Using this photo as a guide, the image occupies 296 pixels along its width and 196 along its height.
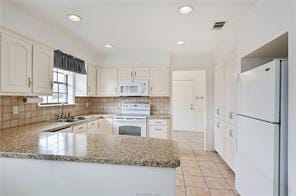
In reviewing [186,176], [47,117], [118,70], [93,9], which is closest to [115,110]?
[118,70]

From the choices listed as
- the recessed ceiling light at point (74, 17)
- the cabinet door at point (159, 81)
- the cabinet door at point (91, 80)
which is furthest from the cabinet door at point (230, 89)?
the cabinet door at point (91, 80)

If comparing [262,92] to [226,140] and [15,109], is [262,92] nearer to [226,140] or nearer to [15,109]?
[226,140]

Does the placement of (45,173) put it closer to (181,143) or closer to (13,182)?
(13,182)

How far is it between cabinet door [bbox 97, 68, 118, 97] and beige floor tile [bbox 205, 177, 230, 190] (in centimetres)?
278

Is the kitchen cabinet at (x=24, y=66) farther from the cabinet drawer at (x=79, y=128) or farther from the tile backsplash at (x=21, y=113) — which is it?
the cabinet drawer at (x=79, y=128)

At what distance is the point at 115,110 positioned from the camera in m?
4.91

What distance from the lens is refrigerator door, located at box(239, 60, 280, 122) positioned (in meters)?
1.57

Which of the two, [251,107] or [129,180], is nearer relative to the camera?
[129,180]

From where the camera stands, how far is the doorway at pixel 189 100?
22.9 ft

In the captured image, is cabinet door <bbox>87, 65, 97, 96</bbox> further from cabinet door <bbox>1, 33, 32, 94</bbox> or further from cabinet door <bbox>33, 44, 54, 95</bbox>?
cabinet door <bbox>1, 33, 32, 94</bbox>

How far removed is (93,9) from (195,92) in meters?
5.37

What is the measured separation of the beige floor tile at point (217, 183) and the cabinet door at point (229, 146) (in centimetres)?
31

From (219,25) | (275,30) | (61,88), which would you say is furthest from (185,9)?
(61,88)

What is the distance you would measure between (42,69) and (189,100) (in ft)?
17.6
